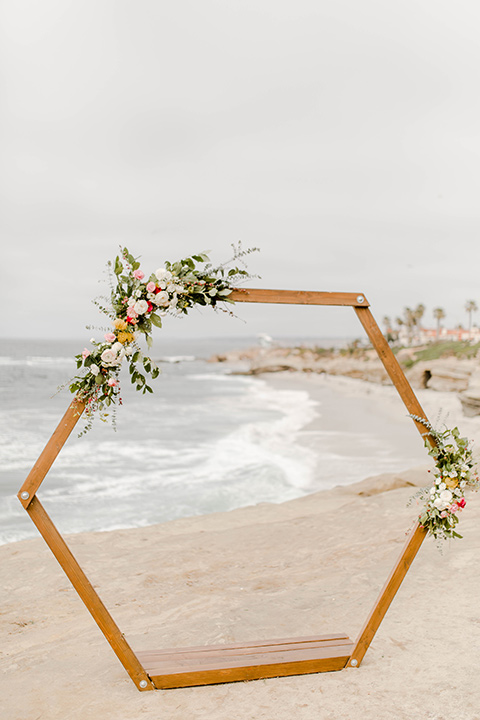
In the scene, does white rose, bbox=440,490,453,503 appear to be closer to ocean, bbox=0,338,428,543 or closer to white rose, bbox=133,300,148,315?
white rose, bbox=133,300,148,315

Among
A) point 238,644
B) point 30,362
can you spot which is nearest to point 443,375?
point 238,644

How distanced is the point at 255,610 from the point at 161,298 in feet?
8.92

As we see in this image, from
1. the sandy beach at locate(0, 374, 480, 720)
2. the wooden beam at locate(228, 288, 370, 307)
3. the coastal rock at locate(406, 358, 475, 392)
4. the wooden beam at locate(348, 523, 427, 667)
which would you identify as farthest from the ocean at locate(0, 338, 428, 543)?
the coastal rock at locate(406, 358, 475, 392)

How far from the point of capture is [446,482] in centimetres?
333

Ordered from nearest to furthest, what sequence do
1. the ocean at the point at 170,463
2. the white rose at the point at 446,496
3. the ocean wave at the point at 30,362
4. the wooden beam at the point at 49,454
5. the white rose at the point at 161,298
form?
1. the wooden beam at the point at 49,454
2. the white rose at the point at 161,298
3. the white rose at the point at 446,496
4. the ocean at the point at 170,463
5. the ocean wave at the point at 30,362

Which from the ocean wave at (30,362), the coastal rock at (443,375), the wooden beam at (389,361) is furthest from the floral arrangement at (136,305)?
the ocean wave at (30,362)

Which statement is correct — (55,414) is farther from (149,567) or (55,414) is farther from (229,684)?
(229,684)

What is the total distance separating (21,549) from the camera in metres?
6.36

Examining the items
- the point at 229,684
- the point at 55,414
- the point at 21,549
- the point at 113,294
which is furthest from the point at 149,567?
the point at 55,414

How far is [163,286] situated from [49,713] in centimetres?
230

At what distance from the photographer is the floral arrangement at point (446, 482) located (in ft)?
10.8

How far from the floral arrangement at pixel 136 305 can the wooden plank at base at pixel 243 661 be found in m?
1.48

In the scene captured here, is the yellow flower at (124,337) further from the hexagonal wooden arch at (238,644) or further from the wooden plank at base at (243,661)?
the wooden plank at base at (243,661)

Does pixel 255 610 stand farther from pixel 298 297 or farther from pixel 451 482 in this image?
pixel 298 297
